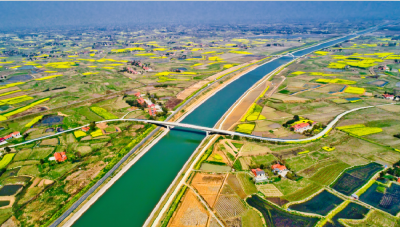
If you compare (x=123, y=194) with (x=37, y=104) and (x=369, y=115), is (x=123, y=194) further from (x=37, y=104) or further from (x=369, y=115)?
(x=369, y=115)

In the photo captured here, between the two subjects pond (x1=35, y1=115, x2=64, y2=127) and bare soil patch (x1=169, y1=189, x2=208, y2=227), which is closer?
bare soil patch (x1=169, y1=189, x2=208, y2=227)

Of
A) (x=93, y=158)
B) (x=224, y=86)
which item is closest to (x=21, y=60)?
(x=224, y=86)

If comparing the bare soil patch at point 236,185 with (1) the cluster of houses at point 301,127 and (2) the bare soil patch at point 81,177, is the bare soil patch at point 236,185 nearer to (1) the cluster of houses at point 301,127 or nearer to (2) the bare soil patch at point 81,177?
(1) the cluster of houses at point 301,127

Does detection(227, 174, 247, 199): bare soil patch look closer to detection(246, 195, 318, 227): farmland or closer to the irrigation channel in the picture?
detection(246, 195, 318, 227): farmland

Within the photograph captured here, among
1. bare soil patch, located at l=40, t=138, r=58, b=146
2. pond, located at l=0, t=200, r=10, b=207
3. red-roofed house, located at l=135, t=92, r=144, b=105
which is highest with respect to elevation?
red-roofed house, located at l=135, t=92, r=144, b=105

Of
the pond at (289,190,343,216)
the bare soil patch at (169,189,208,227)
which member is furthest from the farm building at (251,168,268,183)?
the bare soil patch at (169,189,208,227)

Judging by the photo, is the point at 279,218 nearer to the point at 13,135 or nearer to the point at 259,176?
the point at 259,176
